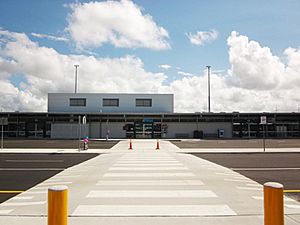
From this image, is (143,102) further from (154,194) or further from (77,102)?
(154,194)

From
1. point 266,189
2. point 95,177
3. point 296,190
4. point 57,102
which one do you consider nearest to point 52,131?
point 57,102

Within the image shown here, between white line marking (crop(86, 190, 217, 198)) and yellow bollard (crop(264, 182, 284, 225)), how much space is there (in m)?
3.64

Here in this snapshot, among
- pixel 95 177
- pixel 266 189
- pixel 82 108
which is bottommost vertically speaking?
pixel 95 177

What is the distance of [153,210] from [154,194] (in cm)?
138

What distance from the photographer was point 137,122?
45.8 metres

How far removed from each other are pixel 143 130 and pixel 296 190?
3838 cm

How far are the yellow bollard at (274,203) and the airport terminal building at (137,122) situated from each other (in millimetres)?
41552

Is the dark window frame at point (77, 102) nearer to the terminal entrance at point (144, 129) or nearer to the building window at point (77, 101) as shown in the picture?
the building window at point (77, 101)

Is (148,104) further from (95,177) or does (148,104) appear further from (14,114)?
(95,177)

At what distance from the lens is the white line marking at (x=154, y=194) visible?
6.82 metres

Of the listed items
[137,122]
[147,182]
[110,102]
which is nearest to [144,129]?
[137,122]

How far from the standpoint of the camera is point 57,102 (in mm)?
49688

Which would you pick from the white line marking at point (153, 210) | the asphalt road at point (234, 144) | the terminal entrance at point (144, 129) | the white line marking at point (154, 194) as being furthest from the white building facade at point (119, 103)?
the white line marking at point (153, 210)

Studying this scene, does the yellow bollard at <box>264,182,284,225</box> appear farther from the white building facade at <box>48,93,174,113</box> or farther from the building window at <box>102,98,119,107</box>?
the building window at <box>102,98,119,107</box>
